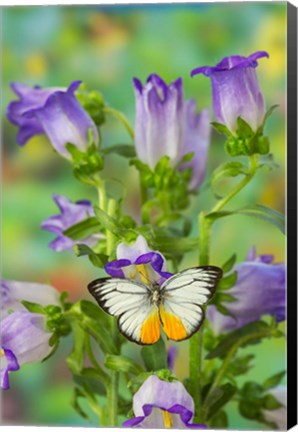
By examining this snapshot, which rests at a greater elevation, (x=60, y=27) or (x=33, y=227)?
(x=60, y=27)

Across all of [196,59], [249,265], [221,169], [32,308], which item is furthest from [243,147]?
[196,59]

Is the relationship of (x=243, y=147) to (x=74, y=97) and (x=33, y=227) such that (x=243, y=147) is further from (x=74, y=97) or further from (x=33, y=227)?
(x=33, y=227)

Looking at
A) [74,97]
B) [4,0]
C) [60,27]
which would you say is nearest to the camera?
[74,97]

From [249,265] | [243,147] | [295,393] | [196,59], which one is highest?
[196,59]

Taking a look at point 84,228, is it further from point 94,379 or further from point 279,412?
point 279,412

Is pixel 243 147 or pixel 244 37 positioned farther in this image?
pixel 244 37

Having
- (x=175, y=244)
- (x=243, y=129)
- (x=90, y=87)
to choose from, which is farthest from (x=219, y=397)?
(x=90, y=87)

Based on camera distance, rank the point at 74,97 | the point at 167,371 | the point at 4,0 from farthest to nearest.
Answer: the point at 4,0
the point at 74,97
the point at 167,371

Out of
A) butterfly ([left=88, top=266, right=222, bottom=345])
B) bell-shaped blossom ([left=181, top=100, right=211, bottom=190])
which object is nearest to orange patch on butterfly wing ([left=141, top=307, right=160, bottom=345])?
butterfly ([left=88, top=266, right=222, bottom=345])
